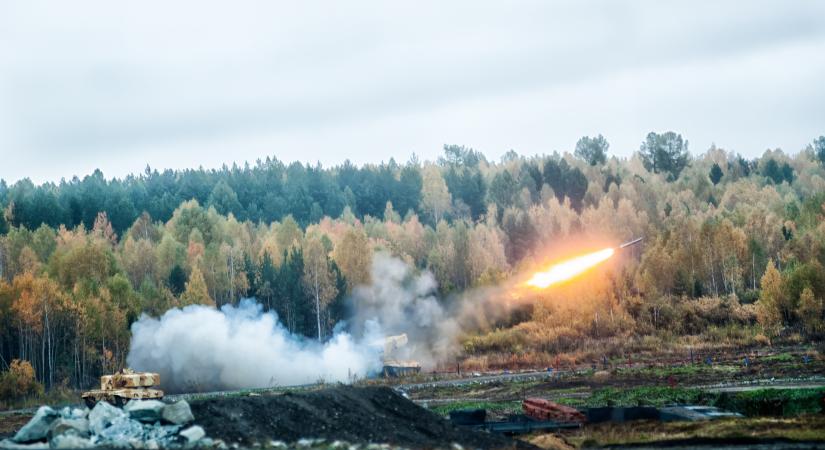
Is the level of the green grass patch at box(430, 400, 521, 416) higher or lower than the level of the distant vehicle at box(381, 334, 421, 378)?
lower

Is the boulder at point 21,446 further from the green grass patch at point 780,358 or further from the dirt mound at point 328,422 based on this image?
the green grass patch at point 780,358

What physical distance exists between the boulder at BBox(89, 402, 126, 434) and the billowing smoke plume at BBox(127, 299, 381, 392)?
4218 cm

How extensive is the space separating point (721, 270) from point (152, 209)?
304 feet

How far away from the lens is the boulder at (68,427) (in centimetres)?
3322

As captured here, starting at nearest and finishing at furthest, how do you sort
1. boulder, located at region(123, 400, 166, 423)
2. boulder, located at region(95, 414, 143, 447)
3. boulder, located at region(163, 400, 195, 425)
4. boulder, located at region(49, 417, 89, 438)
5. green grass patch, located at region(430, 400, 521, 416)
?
boulder, located at region(95, 414, 143, 447) < boulder, located at region(49, 417, 89, 438) < boulder, located at region(163, 400, 195, 425) < boulder, located at region(123, 400, 166, 423) < green grass patch, located at region(430, 400, 521, 416)

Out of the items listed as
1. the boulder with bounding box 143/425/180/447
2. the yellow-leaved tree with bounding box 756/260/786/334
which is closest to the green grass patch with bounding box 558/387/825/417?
the boulder with bounding box 143/425/180/447

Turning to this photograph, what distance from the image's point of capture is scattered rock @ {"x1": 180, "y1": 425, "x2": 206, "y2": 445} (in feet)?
106

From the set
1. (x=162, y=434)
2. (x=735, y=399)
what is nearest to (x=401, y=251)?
(x=735, y=399)

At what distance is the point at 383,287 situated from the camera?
101 meters

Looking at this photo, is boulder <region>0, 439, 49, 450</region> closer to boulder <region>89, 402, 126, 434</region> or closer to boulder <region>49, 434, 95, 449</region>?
boulder <region>49, 434, 95, 449</region>

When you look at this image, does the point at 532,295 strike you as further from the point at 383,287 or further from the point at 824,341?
the point at 824,341

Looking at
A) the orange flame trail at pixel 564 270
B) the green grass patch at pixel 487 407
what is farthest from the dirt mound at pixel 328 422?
the orange flame trail at pixel 564 270

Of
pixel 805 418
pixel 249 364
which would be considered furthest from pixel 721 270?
pixel 805 418

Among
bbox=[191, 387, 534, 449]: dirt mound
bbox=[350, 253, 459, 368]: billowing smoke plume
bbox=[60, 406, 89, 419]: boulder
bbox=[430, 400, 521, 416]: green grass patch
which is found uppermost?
bbox=[350, 253, 459, 368]: billowing smoke plume
